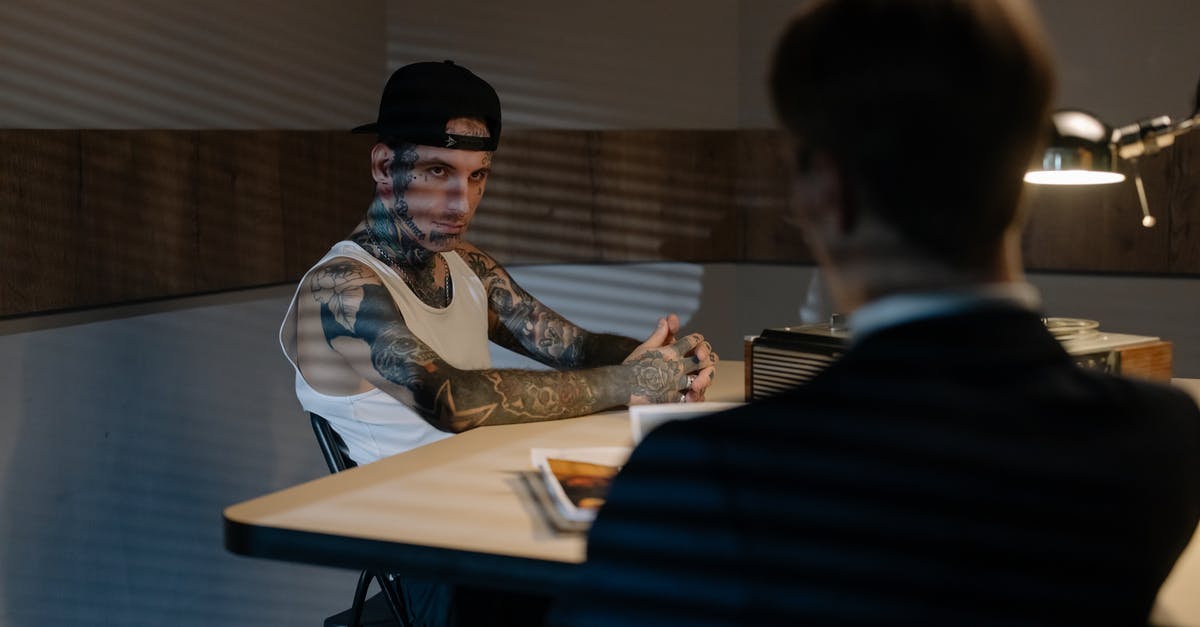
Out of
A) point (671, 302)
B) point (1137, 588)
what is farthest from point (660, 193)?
point (1137, 588)

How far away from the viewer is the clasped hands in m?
2.37

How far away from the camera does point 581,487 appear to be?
1.63 metres

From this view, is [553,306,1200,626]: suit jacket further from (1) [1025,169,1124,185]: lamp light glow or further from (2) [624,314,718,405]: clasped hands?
(2) [624,314,718,405]: clasped hands

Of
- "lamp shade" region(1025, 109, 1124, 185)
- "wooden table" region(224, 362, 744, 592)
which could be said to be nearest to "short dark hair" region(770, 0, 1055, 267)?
"wooden table" region(224, 362, 744, 592)

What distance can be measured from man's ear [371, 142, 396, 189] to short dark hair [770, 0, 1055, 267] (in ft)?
5.94

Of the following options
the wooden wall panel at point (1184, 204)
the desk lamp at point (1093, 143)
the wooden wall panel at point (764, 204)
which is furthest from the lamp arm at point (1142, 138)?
the wooden wall panel at point (764, 204)

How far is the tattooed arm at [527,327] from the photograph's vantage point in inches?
112

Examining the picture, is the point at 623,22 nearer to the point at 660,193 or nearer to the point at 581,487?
the point at 660,193

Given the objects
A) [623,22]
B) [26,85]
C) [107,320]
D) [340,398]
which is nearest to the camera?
[340,398]

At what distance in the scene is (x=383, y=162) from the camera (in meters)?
2.57

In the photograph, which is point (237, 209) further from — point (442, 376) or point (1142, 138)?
point (1142, 138)

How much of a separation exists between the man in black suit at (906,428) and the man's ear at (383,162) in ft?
5.94

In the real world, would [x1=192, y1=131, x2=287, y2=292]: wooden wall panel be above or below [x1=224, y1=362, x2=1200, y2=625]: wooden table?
above

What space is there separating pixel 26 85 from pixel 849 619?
2.25m
